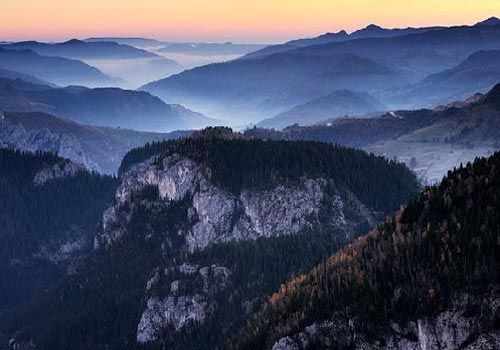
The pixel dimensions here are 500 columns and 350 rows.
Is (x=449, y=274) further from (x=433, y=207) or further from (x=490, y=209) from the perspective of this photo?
(x=433, y=207)

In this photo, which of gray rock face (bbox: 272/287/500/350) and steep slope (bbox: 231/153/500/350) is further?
steep slope (bbox: 231/153/500/350)

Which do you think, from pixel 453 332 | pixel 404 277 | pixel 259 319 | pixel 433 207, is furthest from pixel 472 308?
pixel 259 319

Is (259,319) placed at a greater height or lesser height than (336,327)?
lesser

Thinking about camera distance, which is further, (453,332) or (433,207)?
(433,207)

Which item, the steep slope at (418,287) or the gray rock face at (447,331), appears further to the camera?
the steep slope at (418,287)
